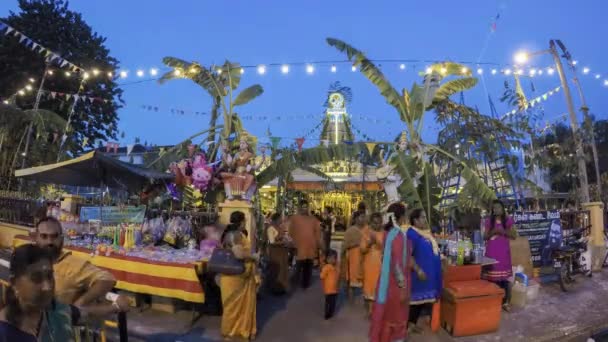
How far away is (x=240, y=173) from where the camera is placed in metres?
8.85

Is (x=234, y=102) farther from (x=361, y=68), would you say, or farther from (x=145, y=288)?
(x=145, y=288)

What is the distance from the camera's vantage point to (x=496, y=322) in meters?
6.79

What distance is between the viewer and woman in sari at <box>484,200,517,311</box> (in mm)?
7703

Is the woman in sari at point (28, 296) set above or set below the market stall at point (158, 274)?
above

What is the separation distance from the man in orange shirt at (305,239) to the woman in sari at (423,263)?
297cm

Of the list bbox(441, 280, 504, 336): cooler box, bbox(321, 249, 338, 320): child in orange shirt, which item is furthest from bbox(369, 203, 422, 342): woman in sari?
bbox(321, 249, 338, 320): child in orange shirt

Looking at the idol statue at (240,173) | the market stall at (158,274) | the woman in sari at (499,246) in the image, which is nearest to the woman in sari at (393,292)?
the market stall at (158,274)

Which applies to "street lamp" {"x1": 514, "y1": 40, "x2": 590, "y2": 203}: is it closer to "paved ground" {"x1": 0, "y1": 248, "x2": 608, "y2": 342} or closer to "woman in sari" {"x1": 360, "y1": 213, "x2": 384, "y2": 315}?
"paved ground" {"x1": 0, "y1": 248, "x2": 608, "y2": 342}

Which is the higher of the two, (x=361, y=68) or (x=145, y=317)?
(x=361, y=68)

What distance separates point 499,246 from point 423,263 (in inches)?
89.3

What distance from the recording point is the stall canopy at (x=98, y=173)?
843 centimetres

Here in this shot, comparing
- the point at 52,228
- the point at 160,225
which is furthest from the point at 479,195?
the point at 52,228

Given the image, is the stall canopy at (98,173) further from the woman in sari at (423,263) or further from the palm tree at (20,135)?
the palm tree at (20,135)

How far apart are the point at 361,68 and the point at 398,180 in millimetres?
2918
